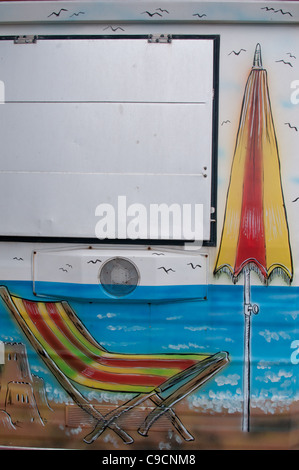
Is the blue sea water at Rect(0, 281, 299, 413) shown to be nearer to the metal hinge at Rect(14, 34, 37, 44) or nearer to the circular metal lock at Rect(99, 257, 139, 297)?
the circular metal lock at Rect(99, 257, 139, 297)

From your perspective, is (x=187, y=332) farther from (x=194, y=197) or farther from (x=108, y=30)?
(x=108, y=30)

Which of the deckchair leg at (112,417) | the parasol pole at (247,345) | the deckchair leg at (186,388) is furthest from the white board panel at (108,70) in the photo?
the deckchair leg at (112,417)

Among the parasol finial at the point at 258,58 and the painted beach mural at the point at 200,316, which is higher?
the parasol finial at the point at 258,58

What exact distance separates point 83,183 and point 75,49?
0.65 meters

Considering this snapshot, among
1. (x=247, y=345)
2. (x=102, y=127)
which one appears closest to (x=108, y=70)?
(x=102, y=127)

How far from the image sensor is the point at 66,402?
2.28 metres

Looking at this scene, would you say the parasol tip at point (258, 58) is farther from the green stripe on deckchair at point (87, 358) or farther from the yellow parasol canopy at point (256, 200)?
the green stripe on deckchair at point (87, 358)

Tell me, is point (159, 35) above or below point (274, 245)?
above

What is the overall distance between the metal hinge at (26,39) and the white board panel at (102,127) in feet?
0.08

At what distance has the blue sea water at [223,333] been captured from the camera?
2.24 meters

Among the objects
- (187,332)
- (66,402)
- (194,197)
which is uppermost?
(194,197)

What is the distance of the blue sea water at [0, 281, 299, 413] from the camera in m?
2.24

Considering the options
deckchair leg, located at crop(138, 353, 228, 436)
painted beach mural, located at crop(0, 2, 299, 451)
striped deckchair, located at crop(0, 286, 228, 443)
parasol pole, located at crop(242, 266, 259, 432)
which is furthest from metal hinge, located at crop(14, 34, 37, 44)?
deckchair leg, located at crop(138, 353, 228, 436)
